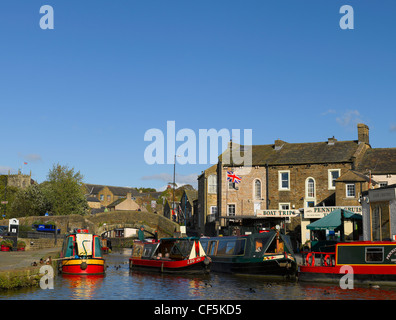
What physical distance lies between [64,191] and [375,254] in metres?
49.4

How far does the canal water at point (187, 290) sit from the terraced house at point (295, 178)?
63.4 feet

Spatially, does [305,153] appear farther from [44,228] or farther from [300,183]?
[44,228]

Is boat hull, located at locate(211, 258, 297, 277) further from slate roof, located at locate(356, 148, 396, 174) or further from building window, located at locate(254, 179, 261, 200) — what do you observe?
building window, located at locate(254, 179, 261, 200)

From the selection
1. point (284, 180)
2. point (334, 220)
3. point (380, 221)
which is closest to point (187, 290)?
point (380, 221)

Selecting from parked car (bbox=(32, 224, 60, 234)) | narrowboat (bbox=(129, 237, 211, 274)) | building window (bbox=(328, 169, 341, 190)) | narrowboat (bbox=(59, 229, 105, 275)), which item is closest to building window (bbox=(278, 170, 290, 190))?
building window (bbox=(328, 169, 341, 190))

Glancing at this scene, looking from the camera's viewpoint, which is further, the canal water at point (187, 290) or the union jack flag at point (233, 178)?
the union jack flag at point (233, 178)

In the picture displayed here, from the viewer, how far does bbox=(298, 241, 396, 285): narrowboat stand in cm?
2169

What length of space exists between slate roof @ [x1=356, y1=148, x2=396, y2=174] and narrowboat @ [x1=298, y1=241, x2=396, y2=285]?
23.7 m

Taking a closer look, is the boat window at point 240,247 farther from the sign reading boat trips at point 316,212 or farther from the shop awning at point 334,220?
the sign reading boat trips at point 316,212

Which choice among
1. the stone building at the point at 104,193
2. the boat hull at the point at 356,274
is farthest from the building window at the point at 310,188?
the stone building at the point at 104,193

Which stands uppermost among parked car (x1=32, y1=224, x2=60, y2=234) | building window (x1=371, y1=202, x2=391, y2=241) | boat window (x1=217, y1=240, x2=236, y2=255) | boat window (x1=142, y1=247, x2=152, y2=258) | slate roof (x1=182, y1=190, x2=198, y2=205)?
slate roof (x1=182, y1=190, x2=198, y2=205)

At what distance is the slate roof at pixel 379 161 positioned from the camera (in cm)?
4472

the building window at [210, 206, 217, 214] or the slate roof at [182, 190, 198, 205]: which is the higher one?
the slate roof at [182, 190, 198, 205]
